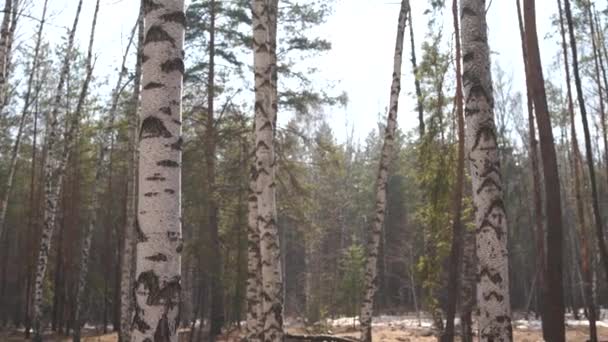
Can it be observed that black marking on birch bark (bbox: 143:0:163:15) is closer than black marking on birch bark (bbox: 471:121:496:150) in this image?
Yes

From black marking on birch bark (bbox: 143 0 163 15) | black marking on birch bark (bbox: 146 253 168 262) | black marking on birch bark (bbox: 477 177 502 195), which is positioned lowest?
black marking on birch bark (bbox: 146 253 168 262)

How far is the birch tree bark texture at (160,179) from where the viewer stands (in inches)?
124

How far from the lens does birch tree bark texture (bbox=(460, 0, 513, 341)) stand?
482 centimetres

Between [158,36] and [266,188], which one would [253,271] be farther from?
[158,36]

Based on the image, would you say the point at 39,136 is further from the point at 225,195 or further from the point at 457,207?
the point at 457,207

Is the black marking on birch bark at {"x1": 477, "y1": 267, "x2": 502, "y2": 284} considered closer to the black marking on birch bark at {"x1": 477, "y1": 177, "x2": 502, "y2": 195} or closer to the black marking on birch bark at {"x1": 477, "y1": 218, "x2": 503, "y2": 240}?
the black marking on birch bark at {"x1": 477, "y1": 218, "x2": 503, "y2": 240}

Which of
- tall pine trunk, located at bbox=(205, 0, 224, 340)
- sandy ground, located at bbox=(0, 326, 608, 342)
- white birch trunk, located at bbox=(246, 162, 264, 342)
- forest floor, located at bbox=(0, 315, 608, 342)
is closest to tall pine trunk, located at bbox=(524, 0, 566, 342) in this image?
white birch trunk, located at bbox=(246, 162, 264, 342)

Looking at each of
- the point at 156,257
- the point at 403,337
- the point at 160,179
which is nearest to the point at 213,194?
the point at 403,337

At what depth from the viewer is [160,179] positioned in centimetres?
332

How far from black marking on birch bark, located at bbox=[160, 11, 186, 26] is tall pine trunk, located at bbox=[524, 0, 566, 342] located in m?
6.27

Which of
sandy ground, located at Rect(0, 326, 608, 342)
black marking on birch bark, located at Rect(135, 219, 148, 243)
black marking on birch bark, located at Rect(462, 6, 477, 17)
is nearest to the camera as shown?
black marking on birch bark, located at Rect(135, 219, 148, 243)

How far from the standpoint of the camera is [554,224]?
27.0 ft

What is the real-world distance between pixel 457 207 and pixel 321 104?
250 inches

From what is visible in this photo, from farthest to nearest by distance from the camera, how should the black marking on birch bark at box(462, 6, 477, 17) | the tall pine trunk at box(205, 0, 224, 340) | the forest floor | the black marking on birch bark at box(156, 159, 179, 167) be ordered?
1. the forest floor
2. the tall pine trunk at box(205, 0, 224, 340)
3. the black marking on birch bark at box(462, 6, 477, 17)
4. the black marking on birch bark at box(156, 159, 179, 167)
